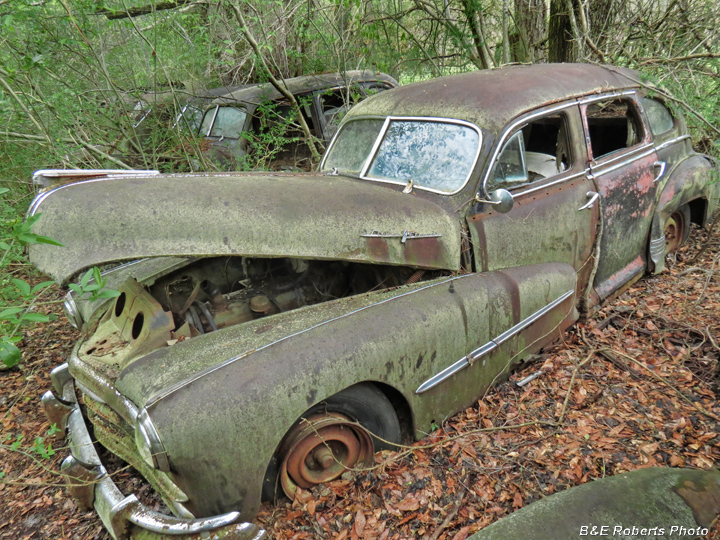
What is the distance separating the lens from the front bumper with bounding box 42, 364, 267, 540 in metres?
1.76

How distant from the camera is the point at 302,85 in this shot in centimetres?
646

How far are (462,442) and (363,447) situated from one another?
22.3 inches

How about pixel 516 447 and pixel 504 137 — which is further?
pixel 504 137

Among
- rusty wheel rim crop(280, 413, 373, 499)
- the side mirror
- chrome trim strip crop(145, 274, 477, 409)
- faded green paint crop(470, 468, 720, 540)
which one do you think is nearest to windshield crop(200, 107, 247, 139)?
the side mirror

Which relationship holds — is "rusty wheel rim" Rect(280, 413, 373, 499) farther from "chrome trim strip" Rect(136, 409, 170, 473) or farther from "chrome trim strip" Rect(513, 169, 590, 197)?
"chrome trim strip" Rect(513, 169, 590, 197)

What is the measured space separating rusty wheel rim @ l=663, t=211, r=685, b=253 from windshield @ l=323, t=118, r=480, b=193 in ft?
8.79

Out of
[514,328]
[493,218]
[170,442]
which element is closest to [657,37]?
[493,218]

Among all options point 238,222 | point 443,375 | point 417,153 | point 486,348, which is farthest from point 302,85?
point 443,375

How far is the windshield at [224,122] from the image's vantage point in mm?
6266

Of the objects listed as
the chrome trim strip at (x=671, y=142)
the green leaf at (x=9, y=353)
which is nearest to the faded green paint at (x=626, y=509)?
the green leaf at (x=9, y=353)

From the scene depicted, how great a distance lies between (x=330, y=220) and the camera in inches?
99.2

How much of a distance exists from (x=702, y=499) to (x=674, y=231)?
339cm

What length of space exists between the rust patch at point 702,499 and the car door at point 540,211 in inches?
55.1

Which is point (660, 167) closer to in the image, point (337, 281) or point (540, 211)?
point (540, 211)
